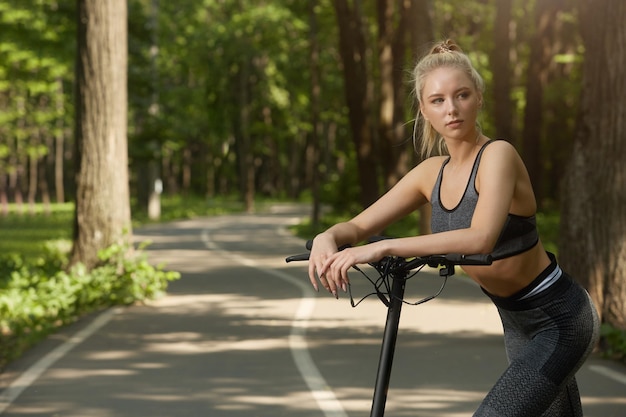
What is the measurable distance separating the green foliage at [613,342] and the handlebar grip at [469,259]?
7.49m

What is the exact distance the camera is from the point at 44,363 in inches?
417

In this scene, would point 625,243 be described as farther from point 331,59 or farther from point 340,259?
point 331,59

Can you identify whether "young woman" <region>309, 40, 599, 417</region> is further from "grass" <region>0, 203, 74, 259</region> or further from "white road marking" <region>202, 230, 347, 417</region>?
"grass" <region>0, 203, 74, 259</region>

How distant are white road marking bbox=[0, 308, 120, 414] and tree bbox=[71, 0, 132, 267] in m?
2.28

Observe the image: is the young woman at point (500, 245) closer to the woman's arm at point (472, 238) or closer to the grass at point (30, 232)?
the woman's arm at point (472, 238)

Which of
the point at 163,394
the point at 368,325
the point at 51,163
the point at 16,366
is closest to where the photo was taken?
the point at 163,394

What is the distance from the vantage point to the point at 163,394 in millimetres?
9047

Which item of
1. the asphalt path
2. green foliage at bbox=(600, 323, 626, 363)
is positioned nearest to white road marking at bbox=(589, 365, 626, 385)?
the asphalt path

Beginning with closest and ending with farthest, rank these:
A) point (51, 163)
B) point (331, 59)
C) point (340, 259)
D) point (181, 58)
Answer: point (340, 259), point (331, 59), point (181, 58), point (51, 163)

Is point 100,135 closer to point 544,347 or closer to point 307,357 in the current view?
point 307,357

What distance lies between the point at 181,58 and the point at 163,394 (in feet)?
163

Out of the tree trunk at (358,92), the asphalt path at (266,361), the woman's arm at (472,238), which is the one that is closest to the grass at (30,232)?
the tree trunk at (358,92)

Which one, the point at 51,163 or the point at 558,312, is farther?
the point at 51,163

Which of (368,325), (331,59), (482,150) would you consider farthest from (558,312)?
(331,59)
